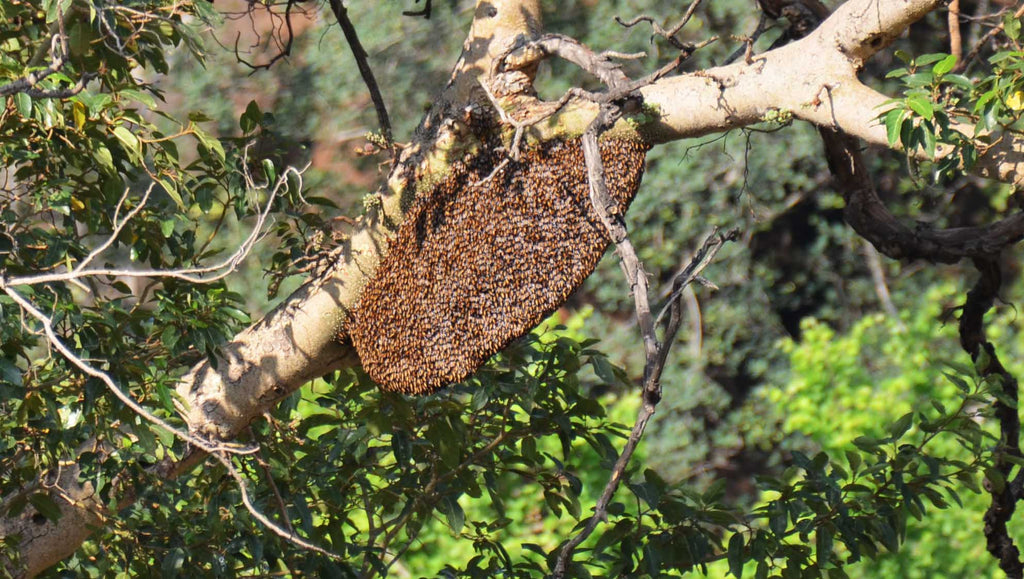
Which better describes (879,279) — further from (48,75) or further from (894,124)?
(48,75)

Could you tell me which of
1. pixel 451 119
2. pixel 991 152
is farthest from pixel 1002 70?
pixel 451 119

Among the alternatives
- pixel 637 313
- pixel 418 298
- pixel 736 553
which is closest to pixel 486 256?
pixel 418 298

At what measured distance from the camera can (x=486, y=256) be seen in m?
2.70

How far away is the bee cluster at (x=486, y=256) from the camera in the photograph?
2.65 m

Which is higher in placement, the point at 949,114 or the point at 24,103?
the point at 24,103

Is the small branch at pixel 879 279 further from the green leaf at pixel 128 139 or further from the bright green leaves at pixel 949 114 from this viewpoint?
the green leaf at pixel 128 139

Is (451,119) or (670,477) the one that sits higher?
(451,119)

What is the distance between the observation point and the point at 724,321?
7.25m

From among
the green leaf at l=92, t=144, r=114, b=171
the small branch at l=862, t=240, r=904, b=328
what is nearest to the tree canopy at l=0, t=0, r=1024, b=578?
the green leaf at l=92, t=144, r=114, b=171

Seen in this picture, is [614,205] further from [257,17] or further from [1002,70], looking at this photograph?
[257,17]

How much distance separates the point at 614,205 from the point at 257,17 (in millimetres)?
7968

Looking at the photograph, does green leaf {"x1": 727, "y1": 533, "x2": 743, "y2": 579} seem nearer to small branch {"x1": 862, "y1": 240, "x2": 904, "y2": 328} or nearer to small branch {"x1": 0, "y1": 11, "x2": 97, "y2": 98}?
small branch {"x1": 0, "y1": 11, "x2": 97, "y2": 98}

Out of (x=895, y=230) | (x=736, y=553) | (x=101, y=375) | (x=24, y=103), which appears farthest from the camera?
(x=895, y=230)

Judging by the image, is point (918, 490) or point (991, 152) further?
point (918, 490)
